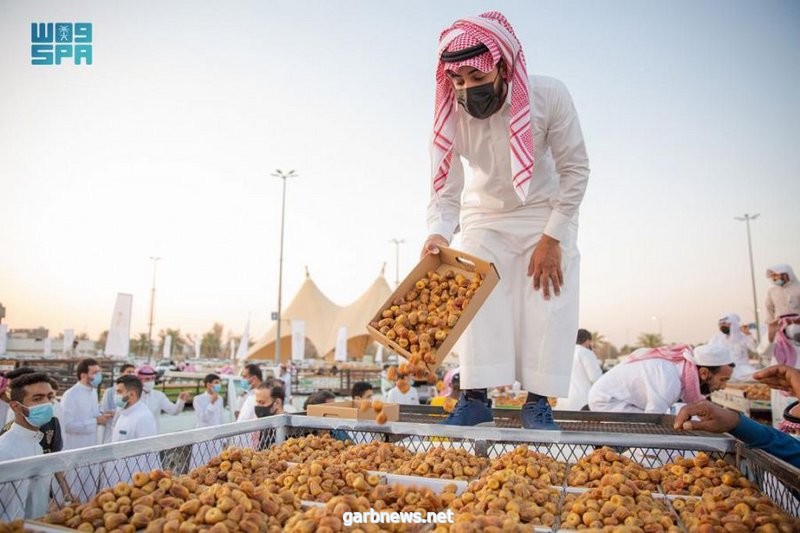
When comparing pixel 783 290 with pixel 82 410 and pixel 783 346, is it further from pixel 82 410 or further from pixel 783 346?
pixel 82 410

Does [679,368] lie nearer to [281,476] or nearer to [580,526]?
[580,526]

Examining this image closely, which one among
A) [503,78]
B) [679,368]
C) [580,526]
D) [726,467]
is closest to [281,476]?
[580,526]

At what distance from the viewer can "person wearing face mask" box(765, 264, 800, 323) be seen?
6.36m

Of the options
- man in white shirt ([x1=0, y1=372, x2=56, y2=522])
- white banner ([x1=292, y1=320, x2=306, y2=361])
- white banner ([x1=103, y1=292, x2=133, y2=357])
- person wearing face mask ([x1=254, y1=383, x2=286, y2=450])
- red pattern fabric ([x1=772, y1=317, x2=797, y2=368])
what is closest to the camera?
man in white shirt ([x1=0, y1=372, x2=56, y2=522])

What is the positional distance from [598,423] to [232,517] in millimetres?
2298

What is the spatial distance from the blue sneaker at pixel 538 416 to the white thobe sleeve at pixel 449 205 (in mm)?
943

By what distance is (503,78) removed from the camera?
2.62 meters

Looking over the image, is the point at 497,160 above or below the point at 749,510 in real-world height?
above

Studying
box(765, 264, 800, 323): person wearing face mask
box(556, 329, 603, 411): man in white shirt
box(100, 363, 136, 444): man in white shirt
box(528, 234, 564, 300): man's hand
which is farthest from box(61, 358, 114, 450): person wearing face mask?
box(765, 264, 800, 323): person wearing face mask

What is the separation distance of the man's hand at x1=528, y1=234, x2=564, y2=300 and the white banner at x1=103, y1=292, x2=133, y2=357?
37.2 feet

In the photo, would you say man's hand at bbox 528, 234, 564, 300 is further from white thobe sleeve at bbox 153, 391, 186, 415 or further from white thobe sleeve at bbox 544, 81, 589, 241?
white thobe sleeve at bbox 153, 391, 186, 415

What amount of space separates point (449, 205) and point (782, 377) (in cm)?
175

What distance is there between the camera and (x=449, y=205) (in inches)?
119

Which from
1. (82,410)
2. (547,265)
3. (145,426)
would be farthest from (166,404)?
(547,265)
